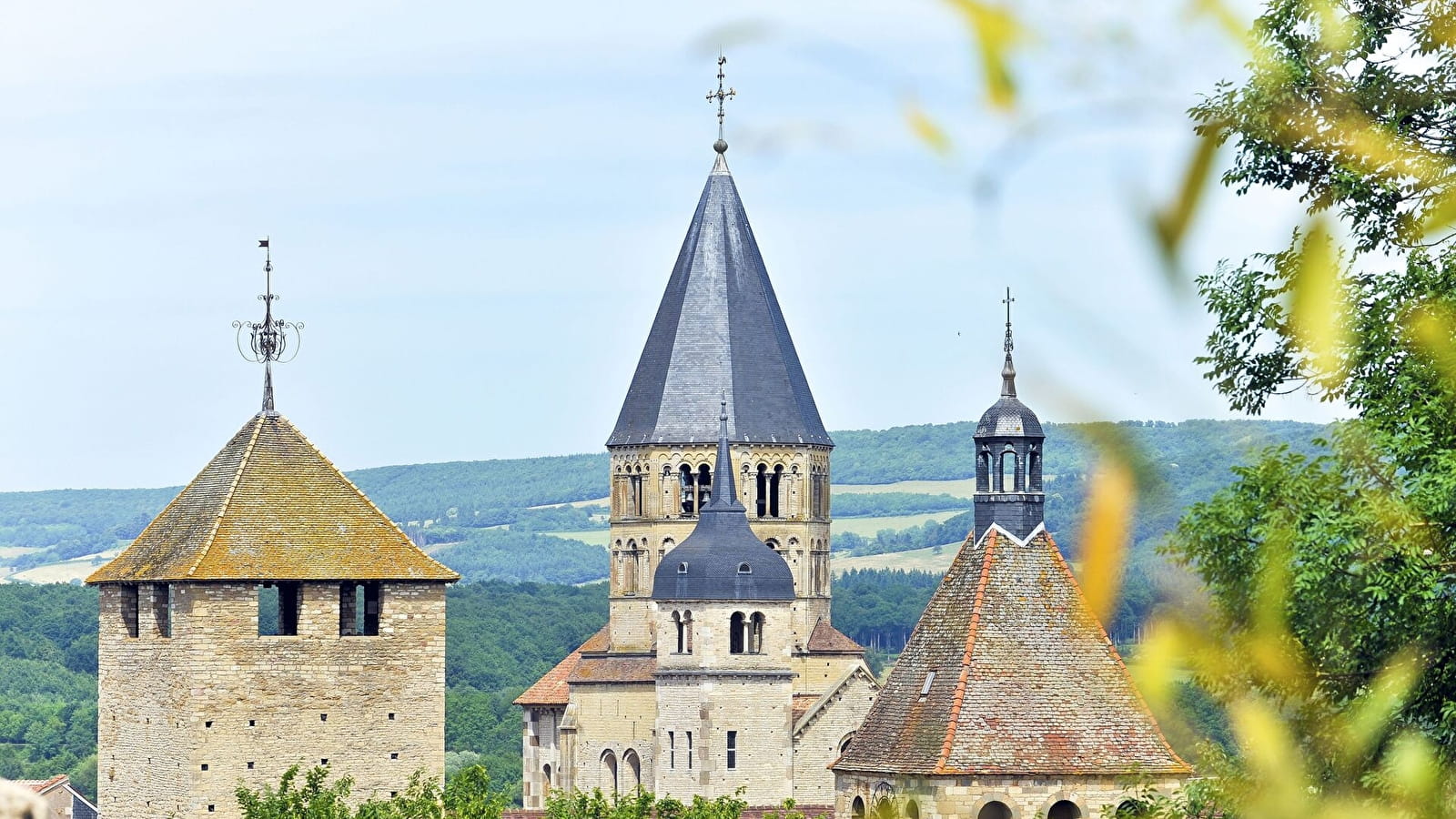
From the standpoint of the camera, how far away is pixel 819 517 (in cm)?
9862

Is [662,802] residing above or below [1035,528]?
below

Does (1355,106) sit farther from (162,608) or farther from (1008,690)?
(162,608)

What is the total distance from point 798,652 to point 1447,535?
261 ft

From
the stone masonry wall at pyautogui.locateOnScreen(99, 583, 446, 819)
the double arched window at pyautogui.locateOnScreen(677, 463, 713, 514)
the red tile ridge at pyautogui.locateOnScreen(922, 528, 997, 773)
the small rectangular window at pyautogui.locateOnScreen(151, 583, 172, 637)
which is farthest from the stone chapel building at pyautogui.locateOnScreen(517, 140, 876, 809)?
the red tile ridge at pyautogui.locateOnScreen(922, 528, 997, 773)

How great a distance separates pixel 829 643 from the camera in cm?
9588

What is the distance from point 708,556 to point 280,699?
41.1 metres

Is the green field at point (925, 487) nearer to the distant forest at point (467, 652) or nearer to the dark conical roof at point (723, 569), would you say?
the distant forest at point (467, 652)

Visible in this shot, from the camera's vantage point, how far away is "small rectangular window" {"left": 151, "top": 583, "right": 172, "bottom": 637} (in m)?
50.2

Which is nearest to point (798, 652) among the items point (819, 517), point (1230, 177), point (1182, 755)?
point (819, 517)

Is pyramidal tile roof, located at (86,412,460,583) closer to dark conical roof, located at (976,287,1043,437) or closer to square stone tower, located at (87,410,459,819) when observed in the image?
square stone tower, located at (87,410,459,819)

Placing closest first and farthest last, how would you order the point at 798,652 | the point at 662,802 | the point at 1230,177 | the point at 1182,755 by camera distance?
the point at 1182,755 < the point at 1230,177 < the point at 662,802 < the point at 798,652

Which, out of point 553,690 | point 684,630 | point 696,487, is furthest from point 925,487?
point 684,630

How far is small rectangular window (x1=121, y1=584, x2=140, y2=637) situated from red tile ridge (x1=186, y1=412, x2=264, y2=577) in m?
1.86

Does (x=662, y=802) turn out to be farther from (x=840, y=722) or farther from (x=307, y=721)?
Result: (x=840, y=722)
